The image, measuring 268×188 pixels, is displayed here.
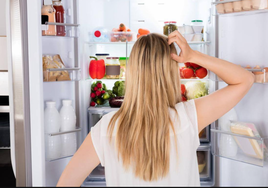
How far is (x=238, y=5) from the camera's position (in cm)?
200

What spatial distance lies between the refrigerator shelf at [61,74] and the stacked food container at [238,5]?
3.63 feet

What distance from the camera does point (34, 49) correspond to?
1853 mm

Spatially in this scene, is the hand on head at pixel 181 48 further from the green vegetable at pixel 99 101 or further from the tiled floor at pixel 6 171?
the tiled floor at pixel 6 171

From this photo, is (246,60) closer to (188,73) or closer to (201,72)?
(201,72)

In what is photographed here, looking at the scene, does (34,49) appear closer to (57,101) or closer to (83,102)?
(57,101)

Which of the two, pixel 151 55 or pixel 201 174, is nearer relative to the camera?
pixel 151 55

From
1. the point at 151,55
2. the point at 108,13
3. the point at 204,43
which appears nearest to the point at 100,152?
the point at 151,55

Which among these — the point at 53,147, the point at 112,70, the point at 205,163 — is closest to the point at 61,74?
the point at 53,147

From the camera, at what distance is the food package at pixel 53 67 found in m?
2.06

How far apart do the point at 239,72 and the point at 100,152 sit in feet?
2.08

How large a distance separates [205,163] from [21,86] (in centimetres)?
179

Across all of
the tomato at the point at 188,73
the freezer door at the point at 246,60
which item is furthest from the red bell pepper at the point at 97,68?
the freezer door at the point at 246,60

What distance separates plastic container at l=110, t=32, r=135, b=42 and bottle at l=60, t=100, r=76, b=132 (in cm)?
82

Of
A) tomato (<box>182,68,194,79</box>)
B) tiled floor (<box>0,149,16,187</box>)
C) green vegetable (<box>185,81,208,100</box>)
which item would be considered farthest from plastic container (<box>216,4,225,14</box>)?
tiled floor (<box>0,149,16,187</box>)
